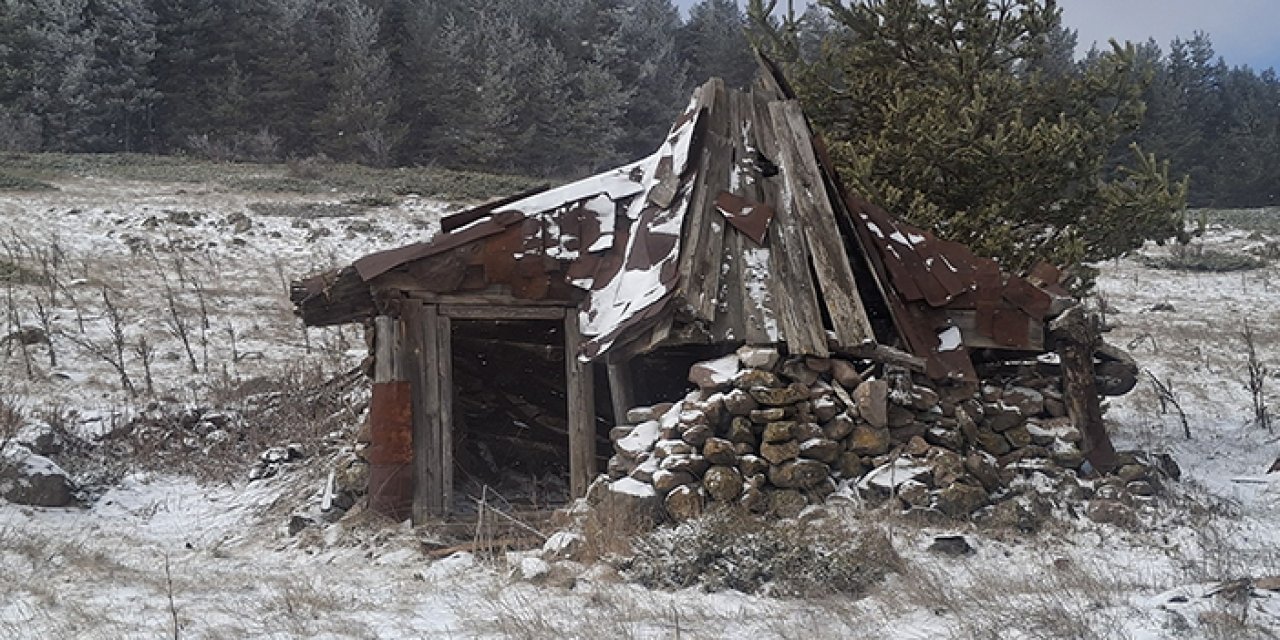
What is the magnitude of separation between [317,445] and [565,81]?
2988 centimetres

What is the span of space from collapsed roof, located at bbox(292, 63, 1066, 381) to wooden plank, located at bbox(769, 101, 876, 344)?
0.01 metres

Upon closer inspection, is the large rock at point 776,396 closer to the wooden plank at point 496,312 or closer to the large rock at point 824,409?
the large rock at point 824,409

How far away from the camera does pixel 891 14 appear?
11.3 m

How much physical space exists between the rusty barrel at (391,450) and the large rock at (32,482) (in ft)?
9.59

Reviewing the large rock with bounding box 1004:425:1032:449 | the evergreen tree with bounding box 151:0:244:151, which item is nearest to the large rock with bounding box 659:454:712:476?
the large rock with bounding box 1004:425:1032:449

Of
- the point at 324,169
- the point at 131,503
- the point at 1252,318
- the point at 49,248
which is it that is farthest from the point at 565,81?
the point at 131,503

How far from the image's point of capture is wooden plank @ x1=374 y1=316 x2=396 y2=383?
8.01m

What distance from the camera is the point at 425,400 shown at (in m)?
8.09

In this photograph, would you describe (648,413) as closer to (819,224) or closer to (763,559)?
(763,559)

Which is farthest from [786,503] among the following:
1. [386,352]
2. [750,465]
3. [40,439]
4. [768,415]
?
[40,439]

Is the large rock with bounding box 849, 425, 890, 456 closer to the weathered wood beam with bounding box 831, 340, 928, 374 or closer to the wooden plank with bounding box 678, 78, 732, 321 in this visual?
the weathered wood beam with bounding box 831, 340, 928, 374

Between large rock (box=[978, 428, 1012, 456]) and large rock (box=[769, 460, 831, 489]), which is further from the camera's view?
large rock (box=[978, 428, 1012, 456])

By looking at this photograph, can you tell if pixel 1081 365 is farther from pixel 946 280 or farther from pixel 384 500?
pixel 384 500

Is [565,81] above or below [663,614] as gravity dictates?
above
